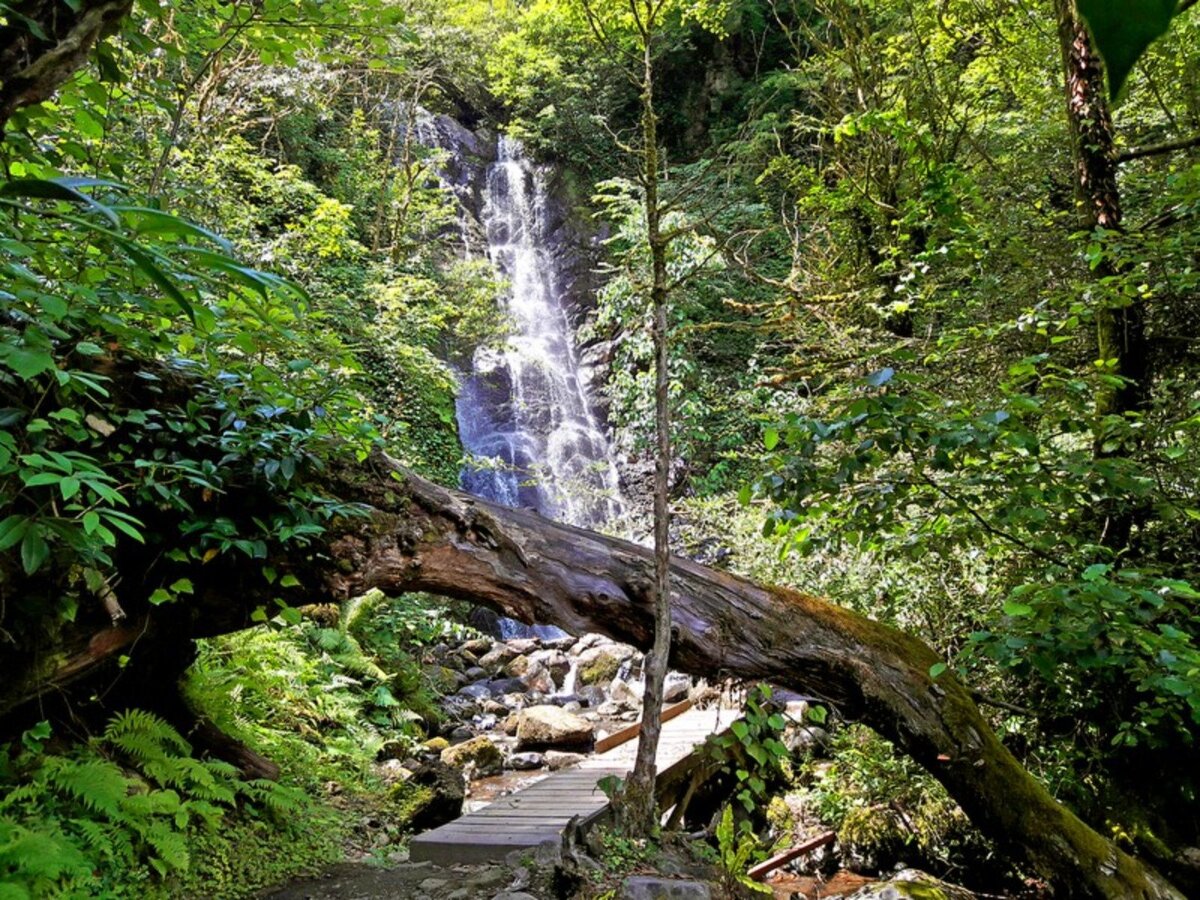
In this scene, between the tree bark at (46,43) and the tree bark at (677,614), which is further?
the tree bark at (677,614)

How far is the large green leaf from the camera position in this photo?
239mm

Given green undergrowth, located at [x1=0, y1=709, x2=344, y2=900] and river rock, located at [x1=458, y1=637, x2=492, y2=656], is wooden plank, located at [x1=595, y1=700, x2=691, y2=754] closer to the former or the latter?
green undergrowth, located at [x1=0, y1=709, x2=344, y2=900]

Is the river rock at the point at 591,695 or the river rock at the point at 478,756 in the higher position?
the river rock at the point at 478,756

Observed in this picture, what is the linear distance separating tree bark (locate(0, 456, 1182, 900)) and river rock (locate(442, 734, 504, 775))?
3.86 meters

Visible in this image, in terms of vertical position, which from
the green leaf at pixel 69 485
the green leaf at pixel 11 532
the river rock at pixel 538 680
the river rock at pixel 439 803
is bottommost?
the river rock at pixel 538 680

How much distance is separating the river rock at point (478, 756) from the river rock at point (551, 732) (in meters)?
0.50

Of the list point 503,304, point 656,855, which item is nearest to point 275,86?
point 503,304

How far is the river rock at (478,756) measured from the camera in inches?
293

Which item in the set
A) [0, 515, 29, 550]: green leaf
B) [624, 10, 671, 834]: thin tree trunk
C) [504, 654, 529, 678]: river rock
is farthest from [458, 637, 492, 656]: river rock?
[0, 515, 29, 550]: green leaf

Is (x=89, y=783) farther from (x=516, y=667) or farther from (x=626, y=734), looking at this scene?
(x=516, y=667)

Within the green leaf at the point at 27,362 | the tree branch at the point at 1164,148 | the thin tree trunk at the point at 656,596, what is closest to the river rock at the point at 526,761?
the thin tree trunk at the point at 656,596

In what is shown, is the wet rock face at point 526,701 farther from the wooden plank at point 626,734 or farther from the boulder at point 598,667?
the wooden plank at point 626,734

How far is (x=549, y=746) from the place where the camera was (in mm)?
8055

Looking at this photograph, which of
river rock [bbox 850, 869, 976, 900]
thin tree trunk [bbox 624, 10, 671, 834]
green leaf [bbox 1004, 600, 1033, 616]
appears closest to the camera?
green leaf [bbox 1004, 600, 1033, 616]
